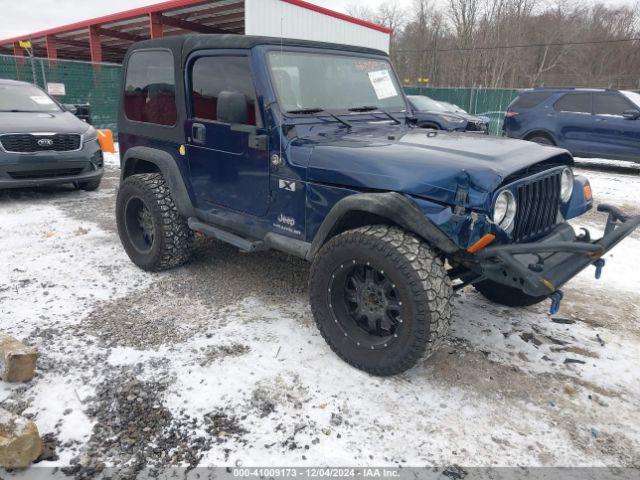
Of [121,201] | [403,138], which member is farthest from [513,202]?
[121,201]

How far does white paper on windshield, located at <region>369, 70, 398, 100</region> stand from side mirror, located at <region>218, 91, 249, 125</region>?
4.06 ft

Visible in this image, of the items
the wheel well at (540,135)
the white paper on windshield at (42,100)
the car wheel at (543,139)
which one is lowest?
the car wheel at (543,139)

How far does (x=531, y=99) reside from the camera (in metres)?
11.0

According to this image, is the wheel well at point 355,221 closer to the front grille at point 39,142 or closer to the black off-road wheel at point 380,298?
the black off-road wheel at point 380,298

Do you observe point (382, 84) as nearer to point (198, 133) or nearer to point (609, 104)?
point (198, 133)

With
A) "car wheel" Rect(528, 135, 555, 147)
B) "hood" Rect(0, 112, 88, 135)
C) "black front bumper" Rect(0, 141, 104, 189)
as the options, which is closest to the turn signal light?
"black front bumper" Rect(0, 141, 104, 189)

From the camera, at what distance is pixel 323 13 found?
1380 cm

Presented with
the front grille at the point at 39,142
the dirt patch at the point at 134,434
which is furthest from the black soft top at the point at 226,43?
the front grille at the point at 39,142

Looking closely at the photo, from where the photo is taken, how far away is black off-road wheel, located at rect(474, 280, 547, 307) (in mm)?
3679

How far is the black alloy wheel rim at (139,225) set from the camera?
14.4 feet

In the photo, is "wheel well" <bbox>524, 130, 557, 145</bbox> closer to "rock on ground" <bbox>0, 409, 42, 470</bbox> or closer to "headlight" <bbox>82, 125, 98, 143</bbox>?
"headlight" <bbox>82, 125, 98, 143</bbox>

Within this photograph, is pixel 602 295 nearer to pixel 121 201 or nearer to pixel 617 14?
pixel 121 201

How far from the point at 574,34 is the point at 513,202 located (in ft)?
161

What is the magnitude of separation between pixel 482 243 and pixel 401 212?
0.45 m
